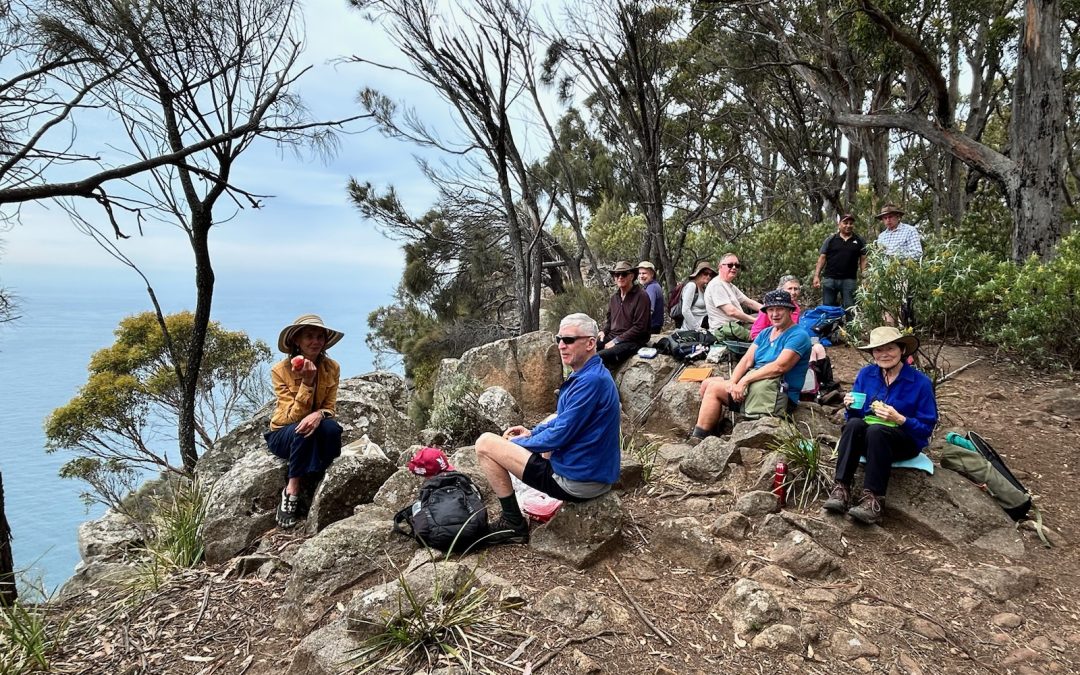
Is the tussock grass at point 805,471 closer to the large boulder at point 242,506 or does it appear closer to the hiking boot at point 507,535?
the hiking boot at point 507,535

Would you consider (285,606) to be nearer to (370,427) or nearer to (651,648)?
(651,648)

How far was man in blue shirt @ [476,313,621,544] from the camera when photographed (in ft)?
10.3

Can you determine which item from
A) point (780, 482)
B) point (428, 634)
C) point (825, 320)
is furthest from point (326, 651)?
Result: point (825, 320)

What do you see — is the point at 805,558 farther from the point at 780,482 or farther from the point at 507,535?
the point at 507,535

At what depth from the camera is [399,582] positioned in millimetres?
2830

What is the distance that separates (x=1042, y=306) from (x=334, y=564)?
22.0ft

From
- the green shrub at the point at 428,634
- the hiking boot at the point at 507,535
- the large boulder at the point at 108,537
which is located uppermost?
the hiking boot at the point at 507,535

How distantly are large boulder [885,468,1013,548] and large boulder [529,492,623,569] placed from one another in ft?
6.22

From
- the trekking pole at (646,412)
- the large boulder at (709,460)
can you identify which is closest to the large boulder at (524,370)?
the trekking pole at (646,412)

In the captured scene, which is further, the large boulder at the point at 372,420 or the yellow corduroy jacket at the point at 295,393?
the large boulder at the point at 372,420

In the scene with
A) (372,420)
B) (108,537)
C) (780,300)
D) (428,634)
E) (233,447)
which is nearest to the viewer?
(428,634)

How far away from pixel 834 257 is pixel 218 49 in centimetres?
934

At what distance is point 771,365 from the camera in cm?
482

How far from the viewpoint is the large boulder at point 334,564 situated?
3.23 metres
